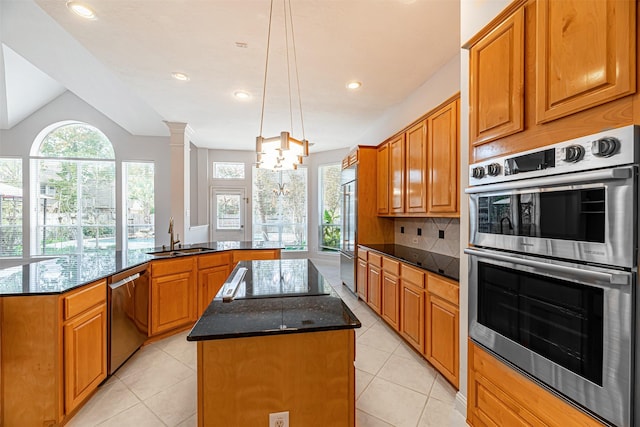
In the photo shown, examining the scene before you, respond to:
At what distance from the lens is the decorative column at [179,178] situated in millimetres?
4504

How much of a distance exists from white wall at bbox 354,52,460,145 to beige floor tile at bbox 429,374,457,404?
264 centimetres

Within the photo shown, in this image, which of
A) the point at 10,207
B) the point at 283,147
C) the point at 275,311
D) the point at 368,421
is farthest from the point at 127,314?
the point at 10,207

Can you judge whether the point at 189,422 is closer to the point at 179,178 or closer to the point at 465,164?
the point at 465,164

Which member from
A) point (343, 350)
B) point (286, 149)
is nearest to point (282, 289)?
point (343, 350)

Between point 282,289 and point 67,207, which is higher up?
point 67,207

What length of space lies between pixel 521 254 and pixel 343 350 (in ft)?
3.01

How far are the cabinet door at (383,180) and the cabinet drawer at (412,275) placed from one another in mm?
1153

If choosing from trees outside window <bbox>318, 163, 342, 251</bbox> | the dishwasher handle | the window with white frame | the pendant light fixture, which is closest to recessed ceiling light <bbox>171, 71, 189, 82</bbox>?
the pendant light fixture

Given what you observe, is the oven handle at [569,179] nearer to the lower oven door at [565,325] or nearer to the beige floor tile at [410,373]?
the lower oven door at [565,325]

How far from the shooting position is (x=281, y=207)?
684 cm

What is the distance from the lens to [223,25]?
218cm

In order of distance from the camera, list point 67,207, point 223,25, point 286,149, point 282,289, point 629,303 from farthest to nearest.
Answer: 1. point 67,207
2. point 223,25
3. point 286,149
4. point 282,289
5. point 629,303

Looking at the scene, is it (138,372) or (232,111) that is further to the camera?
(232,111)

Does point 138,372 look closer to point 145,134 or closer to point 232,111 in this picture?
point 232,111
